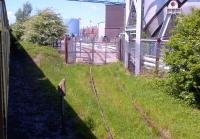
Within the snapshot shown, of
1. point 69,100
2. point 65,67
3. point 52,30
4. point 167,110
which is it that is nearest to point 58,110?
point 69,100

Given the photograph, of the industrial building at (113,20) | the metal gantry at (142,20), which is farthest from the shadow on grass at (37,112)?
the industrial building at (113,20)

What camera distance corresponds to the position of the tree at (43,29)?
39.2 meters

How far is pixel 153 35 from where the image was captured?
30000mm

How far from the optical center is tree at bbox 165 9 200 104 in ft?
49.0

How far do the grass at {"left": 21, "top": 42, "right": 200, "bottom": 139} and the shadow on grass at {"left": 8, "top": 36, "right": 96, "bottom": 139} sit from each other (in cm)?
25

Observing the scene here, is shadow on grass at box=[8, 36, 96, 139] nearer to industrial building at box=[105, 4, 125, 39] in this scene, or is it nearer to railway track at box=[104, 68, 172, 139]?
railway track at box=[104, 68, 172, 139]

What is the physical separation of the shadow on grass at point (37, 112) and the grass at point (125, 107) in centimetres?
25

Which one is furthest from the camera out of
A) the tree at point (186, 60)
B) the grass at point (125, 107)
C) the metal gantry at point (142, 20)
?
the metal gantry at point (142, 20)

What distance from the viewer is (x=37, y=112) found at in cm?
1455

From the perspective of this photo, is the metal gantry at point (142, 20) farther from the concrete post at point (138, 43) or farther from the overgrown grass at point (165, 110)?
the overgrown grass at point (165, 110)

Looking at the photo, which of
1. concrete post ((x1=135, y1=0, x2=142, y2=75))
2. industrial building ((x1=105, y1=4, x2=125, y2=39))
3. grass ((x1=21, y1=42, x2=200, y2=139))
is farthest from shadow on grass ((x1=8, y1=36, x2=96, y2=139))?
industrial building ((x1=105, y1=4, x2=125, y2=39))

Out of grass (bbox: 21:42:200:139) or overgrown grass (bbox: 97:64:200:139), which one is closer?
overgrown grass (bbox: 97:64:200:139)

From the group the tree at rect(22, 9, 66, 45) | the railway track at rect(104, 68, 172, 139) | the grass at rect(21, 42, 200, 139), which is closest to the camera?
the railway track at rect(104, 68, 172, 139)

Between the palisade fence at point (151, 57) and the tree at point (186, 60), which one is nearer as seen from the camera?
the tree at point (186, 60)
